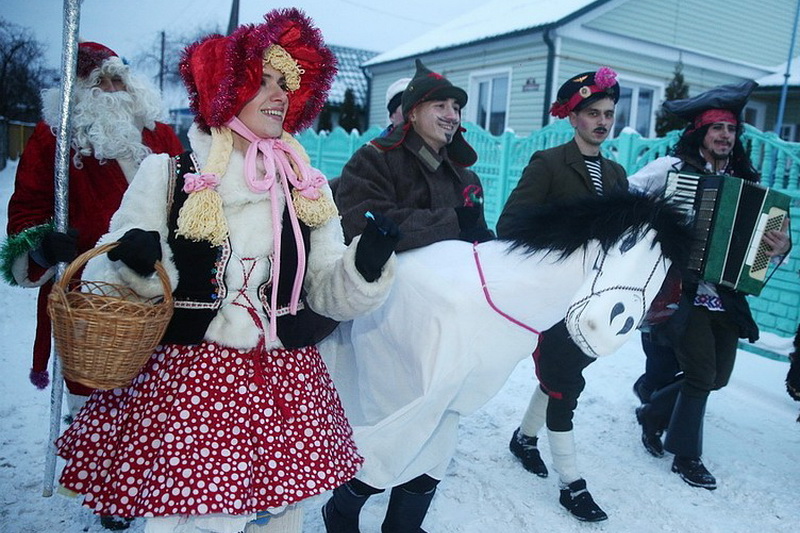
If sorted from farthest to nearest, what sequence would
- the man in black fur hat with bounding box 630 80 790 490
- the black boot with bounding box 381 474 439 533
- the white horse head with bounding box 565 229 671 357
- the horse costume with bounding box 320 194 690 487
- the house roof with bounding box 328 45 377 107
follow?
the house roof with bounding box 328 45 377 107 → the man in black fur hat with bounding box 630 80 790 490 → the black boot with bounding box 381 474 439 533 → the horse costume with bounding box 320 194 690 487 → the white horse head with bounding box 565 229 671 357

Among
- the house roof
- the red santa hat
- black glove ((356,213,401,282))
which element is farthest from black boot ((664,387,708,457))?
the house roof

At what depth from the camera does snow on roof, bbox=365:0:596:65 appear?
1162 cm

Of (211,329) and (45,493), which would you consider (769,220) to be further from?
(45,493)

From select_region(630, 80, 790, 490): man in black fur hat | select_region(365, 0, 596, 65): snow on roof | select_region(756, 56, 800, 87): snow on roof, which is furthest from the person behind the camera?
select_region(756, 56, 800, 87): snow on roof

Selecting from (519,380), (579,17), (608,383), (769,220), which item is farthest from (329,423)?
(579,17)

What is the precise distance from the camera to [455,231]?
8.00 ft

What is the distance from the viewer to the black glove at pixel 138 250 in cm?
150

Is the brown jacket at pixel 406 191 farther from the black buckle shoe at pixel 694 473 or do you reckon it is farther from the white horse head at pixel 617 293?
the black buckle shoe at pixel 694 473

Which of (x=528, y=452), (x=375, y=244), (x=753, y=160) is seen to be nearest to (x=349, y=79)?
(x=753, y=160)

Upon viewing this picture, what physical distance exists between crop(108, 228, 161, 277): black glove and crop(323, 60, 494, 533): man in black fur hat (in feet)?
3.08

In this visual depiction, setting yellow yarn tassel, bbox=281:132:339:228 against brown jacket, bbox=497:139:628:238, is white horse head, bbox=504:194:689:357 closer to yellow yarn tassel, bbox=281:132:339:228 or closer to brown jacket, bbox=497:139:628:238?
yellow yarn tassel, bbox=281:132:339:228

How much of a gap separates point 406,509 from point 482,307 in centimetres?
89

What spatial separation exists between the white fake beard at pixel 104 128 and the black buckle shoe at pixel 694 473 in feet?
10.7

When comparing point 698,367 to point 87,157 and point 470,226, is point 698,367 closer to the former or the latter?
point 470,226
